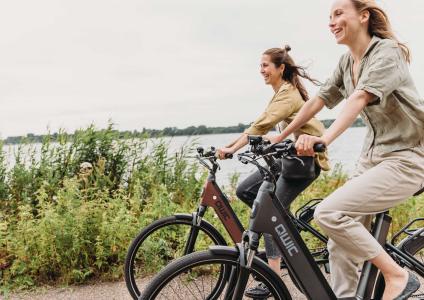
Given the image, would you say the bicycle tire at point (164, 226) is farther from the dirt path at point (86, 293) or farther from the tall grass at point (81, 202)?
the tall grass at point (81, 202)

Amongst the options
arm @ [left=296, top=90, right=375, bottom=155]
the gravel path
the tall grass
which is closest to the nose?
arm @ [left=296, top=90, right=375, bottom=155]

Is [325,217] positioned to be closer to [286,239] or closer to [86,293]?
[286,239]

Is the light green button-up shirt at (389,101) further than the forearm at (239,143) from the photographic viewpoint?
No

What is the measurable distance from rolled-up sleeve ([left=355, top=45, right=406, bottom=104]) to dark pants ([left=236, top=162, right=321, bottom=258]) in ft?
4.37

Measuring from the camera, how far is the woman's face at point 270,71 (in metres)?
4.26

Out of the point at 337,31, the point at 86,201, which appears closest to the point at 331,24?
the point at 337,31

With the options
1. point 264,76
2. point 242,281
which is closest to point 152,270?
point 264,76

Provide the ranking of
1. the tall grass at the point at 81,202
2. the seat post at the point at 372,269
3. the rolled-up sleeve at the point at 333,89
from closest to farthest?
the seat post at the point at 372,269 < the rolled-up sleeve at the point at 333,89 < the tall grass at the point at 81,202

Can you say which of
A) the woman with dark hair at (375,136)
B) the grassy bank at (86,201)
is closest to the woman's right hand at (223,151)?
the woman with dark hair at (375,136)

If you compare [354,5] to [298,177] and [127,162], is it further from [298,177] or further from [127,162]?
[127,162]

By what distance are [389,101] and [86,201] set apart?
12.7ft

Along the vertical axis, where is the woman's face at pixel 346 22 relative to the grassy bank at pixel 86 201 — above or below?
above

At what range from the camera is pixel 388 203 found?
2.85m

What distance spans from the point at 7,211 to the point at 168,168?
2268 mm
